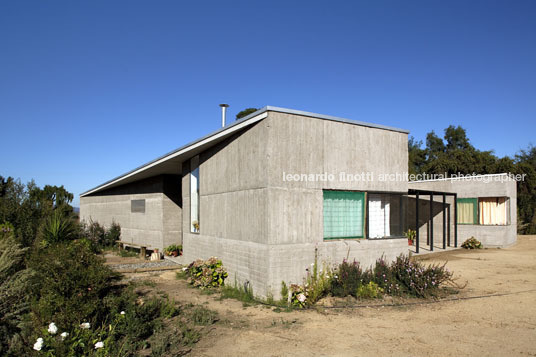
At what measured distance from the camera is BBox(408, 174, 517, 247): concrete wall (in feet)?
54.9

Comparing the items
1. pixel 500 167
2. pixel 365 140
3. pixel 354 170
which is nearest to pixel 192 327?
pixel 354 170

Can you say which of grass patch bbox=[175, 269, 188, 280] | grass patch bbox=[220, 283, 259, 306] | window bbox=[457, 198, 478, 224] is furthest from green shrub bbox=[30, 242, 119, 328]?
window bbox=[457, 198, 478, 224]

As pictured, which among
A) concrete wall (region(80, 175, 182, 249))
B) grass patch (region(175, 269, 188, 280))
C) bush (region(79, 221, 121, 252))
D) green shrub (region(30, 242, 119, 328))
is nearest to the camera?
green shrub (region(30, 242, 119, 328))

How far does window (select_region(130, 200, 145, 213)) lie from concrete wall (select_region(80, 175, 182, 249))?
0.18 m

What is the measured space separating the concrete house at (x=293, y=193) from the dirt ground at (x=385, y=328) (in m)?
1.20

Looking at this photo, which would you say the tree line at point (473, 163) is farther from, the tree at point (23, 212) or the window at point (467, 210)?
the tree at point (23, 212)

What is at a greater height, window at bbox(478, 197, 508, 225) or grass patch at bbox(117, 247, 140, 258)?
window at bbox(478, 197, 508, 225)

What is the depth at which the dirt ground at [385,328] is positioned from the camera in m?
5.13

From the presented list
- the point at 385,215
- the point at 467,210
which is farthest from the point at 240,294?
the point at 467,210

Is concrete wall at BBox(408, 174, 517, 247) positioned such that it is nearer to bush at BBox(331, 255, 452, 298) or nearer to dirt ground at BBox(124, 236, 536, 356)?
dirt ground at BBox(124, 236, 536, 356)

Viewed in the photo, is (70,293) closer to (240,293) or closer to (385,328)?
(240,293)

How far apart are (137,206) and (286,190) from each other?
1153cm

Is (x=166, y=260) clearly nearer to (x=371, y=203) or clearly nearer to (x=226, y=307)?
(x=226, y=307)

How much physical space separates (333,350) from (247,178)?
4.37 m
